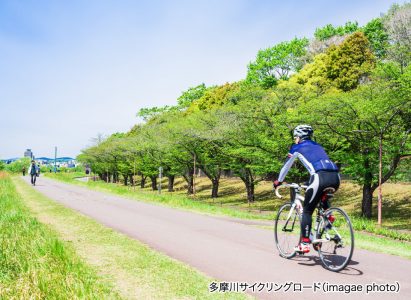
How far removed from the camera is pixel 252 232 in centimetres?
960

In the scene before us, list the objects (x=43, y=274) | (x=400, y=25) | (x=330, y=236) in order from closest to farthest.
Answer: (x=43, y=274)
(x=330, y=236)
(x=400, y=25)

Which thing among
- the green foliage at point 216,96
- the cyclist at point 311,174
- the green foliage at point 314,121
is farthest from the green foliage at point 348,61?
the cyclist at point 311,174

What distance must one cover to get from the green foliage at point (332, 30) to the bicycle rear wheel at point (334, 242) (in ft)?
189

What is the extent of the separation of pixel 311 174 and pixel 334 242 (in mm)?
1089

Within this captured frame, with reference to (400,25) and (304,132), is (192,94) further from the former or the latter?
(304,132)

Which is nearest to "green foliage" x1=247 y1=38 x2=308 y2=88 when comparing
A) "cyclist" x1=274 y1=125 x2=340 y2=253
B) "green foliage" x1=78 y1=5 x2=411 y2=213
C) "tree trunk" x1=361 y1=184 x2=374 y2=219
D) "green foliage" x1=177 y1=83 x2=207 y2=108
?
"green foliage" x1=78 y1=5 x2=411 y2=213

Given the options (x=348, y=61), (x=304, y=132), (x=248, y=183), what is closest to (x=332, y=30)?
(x=348, y=61)

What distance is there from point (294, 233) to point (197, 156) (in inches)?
1145

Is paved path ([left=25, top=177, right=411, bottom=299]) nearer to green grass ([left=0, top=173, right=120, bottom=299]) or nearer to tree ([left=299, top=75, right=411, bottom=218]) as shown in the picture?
green grass ([left=0, top=173, right=120, bottom=299])

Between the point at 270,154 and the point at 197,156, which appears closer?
the point at 270,154

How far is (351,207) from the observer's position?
27281 millimetres

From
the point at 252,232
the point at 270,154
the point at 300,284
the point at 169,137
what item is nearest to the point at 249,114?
the point at 270,154

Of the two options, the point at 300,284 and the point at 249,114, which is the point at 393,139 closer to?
the point at 249,114

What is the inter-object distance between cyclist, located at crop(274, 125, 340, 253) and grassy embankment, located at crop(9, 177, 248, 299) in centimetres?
177
